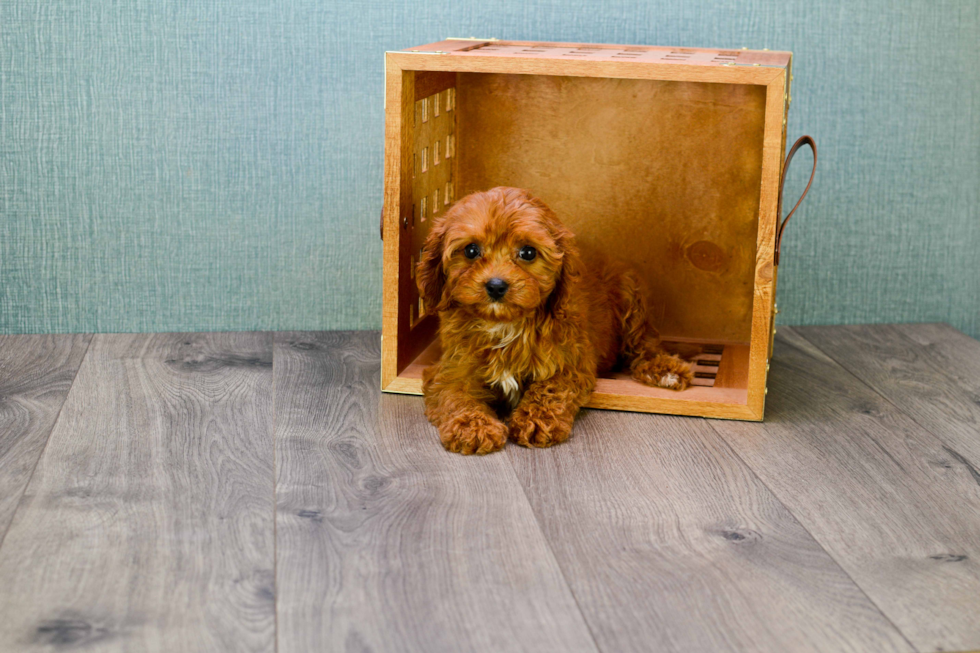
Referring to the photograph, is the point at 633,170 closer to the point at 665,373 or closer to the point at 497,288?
the point at 665,373

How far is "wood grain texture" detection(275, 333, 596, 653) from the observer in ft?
4.55

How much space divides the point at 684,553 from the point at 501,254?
70 cm

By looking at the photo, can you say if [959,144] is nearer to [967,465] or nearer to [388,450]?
[967,465]

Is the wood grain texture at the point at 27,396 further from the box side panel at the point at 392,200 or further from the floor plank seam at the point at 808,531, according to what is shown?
the floor plank seam at the point at 808,531

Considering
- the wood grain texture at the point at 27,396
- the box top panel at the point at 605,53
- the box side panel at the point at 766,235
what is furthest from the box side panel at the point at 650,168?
the wood grain texture at the point at 27,396

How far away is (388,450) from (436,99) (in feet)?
3.30

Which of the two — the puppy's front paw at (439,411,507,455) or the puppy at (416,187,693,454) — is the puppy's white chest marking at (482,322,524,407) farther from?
the puppy's front paw at (439,411,507,455)

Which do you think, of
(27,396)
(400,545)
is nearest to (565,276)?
(400,545)

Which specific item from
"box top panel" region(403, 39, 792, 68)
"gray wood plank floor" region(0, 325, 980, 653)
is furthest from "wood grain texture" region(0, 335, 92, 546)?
"box top panel" region(403, 39, 792, 68)

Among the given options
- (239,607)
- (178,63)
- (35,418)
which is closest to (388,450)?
(239,607)

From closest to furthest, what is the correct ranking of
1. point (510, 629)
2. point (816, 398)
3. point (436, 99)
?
point (510, 629) < point (816, 398) < point (436, 99)

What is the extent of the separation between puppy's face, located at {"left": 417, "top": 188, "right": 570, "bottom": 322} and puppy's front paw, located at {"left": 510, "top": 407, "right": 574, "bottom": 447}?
0.21 meters

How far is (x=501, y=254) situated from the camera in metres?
2.02

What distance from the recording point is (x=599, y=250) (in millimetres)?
2826
